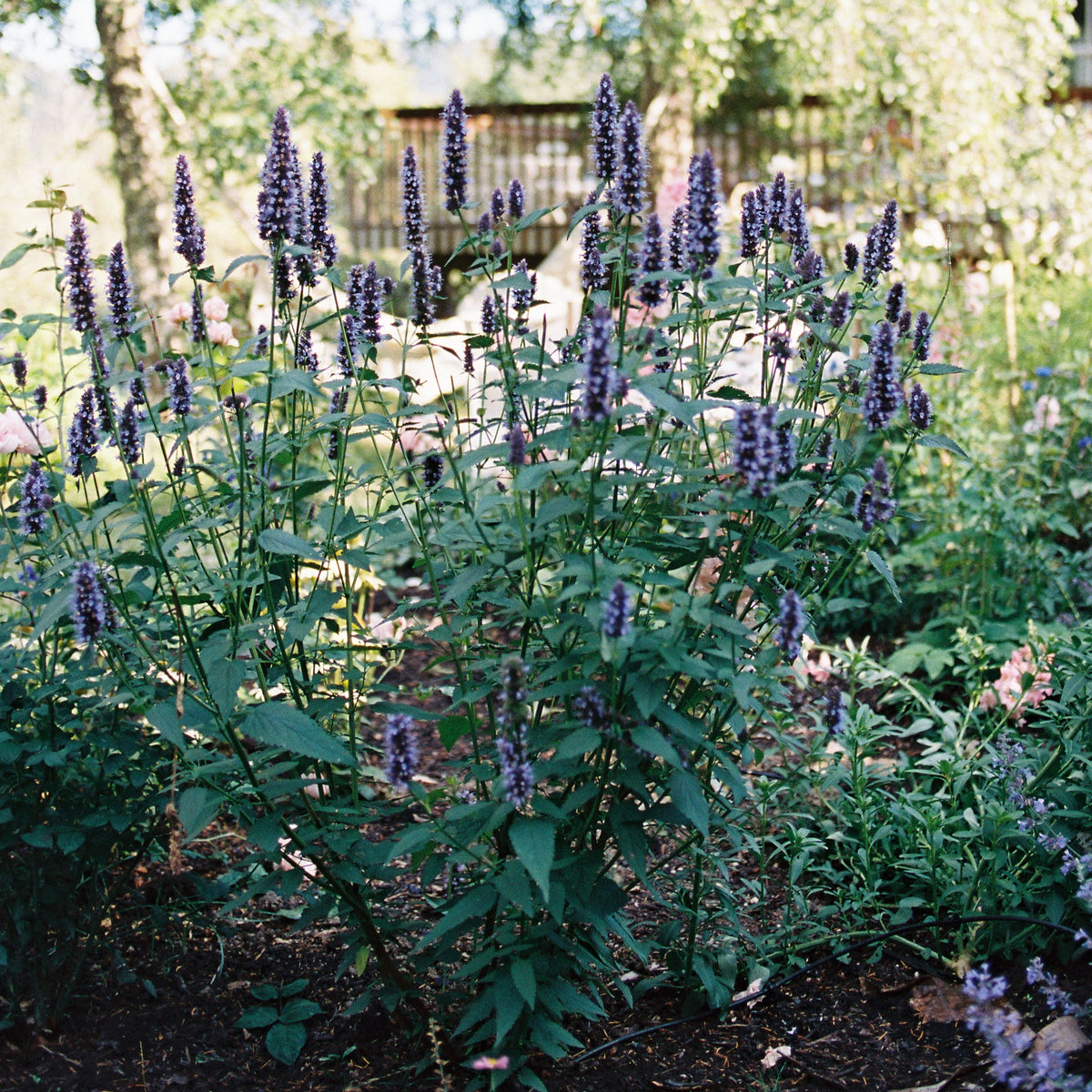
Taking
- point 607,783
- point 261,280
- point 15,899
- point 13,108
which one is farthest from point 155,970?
point 13,108

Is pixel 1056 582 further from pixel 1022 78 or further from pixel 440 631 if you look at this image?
pixel 1022 78

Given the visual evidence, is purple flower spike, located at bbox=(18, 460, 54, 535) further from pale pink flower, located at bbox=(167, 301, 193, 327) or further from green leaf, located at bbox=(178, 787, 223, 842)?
pale pink flower, located at bbox=(167, 301, 193, 327)

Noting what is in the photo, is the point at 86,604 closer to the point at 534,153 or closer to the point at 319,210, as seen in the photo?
the point at 319,210

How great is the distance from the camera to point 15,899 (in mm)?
2189

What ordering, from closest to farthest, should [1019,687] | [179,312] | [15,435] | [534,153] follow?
[15,435] → [1019,687] → [179,312] → [534,153]

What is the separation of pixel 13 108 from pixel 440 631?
1363 cm

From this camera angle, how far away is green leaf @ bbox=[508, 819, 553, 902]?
4.99 feet

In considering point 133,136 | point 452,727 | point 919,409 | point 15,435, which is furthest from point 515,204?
point 133,136

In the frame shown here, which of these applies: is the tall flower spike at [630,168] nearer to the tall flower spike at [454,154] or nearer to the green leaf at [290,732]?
the tall flower spike at [454,154]

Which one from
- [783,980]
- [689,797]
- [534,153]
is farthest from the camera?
[534,153]

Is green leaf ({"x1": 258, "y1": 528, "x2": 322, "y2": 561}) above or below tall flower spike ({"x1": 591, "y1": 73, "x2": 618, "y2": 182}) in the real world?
below

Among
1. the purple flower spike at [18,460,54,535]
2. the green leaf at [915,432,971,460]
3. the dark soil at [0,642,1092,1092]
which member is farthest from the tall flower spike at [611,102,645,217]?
the purple flower spike at [18,460,54,535]

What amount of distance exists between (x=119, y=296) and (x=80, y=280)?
7cm

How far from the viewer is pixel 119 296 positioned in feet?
6.39
